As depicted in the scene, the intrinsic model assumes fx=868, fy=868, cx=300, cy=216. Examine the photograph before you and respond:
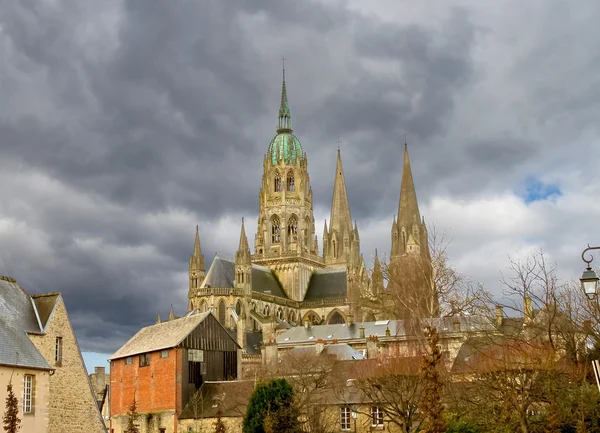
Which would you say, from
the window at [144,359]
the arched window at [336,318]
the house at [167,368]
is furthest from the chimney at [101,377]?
the arched window at [336,318]

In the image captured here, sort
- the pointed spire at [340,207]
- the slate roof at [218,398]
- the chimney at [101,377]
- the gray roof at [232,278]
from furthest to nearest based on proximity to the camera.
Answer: the pointed spire at [340,207]
the gray roof at [232,278]
the chimney at [101,377]
the slate roof at [218,398]

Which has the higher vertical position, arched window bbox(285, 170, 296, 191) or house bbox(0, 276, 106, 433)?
arched window bbox(285, 170, 296, 191)

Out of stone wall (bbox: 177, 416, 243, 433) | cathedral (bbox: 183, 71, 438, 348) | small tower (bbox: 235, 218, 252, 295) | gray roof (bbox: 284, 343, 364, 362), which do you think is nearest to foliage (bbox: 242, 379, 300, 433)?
stone wall (bbox: 177, 416, 243, 433)

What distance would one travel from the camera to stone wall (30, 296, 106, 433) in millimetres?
35094

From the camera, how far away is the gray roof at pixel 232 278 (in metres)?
100

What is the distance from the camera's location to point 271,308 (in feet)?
340

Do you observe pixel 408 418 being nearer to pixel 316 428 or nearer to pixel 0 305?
pixel 316 428

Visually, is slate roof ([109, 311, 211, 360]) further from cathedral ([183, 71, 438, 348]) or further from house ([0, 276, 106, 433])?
cathedral ([183, 71, 438, 348])

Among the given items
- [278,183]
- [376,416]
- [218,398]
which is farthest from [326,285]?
[376,416]

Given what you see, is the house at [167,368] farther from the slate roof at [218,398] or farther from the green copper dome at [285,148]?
the green copper dome at [285,148]

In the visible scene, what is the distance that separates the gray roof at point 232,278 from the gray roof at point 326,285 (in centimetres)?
410

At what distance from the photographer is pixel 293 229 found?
115688 millimetres

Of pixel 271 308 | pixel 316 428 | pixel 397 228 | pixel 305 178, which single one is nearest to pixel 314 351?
pixel 316 428

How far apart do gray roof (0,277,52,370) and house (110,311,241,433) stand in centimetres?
1787
